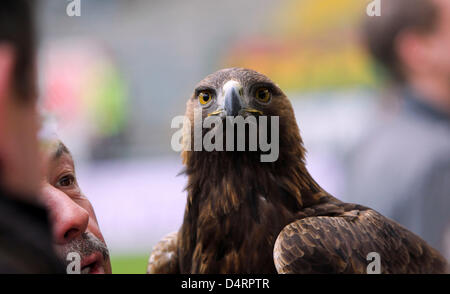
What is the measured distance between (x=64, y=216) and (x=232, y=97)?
351mm

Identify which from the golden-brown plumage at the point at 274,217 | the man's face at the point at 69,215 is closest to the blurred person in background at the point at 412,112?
the golden-brown plumage at the point at 274,217

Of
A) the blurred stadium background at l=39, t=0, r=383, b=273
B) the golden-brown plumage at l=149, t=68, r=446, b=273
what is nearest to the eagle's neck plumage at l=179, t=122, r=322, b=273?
the golden-brown plumage at l=149, t=68, r=446, b=273

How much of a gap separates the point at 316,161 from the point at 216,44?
2637 millimetres

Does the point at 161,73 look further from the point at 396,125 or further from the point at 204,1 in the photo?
the point at 396,125

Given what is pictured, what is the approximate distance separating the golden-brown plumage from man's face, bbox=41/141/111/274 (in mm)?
213

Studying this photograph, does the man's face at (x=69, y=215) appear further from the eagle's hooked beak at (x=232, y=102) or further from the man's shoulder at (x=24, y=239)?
the eagle's hooked beak at (x=232, y=102)

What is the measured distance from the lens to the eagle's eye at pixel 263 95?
1.00 meters

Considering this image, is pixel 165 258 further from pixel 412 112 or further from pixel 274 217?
pixel 412 112

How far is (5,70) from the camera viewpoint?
2.53 ft

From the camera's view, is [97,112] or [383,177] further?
[97,112]

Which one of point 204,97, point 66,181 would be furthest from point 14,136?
point 204,97

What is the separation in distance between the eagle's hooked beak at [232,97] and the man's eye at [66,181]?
29 centimetres
